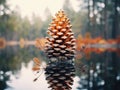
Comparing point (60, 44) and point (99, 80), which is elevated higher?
point (60, 44)

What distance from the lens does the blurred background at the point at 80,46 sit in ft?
18.1

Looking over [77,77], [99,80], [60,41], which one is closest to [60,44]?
[60,41]

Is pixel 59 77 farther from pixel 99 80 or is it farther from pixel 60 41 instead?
pixel 60 41

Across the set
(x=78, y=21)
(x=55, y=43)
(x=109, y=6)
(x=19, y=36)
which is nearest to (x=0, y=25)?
(x=78, y=21)

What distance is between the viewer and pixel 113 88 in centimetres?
441

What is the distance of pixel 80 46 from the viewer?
23.7 ft

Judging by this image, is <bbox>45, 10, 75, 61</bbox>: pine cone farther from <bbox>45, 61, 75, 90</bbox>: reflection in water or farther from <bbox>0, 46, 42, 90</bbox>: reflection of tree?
<bbox>0, 46, 42, 90</bbox>: reflection of tree

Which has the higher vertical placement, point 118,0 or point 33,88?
point 118,0

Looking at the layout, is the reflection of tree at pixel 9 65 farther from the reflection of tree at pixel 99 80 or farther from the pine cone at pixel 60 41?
the reflection of tree at pixel 99 80

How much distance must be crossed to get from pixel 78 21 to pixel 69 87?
62.1 metres

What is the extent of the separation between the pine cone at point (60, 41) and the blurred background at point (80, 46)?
20cm

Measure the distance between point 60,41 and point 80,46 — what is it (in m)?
0.99

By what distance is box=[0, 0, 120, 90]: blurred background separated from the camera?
5504 mm

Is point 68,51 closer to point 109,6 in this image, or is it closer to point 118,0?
point 118,0
